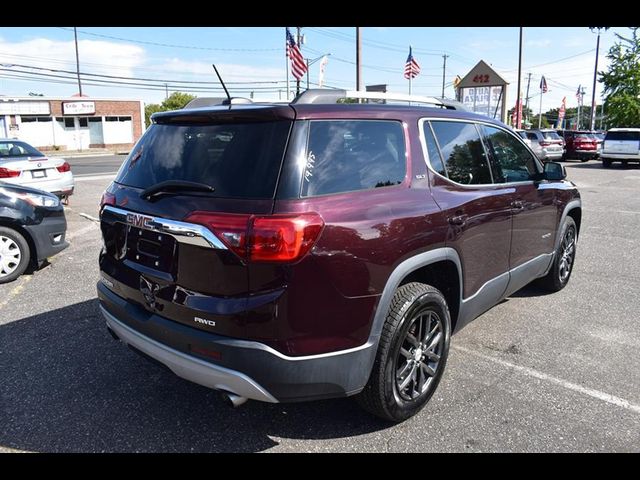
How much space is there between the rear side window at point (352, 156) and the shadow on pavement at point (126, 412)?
142 cm

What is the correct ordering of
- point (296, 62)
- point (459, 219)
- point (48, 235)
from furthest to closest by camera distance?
point (296, 62) < point (48, 235) < point (459, 219)

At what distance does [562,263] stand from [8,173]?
30.1 feet

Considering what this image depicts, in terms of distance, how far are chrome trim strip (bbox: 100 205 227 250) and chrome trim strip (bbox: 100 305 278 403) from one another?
578mm

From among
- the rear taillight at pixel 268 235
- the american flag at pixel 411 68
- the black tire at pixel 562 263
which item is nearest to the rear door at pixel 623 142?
the american flag at pixel 411 68

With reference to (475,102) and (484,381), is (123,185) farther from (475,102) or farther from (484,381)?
(475,102)

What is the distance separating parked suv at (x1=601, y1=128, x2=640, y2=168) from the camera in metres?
21.9

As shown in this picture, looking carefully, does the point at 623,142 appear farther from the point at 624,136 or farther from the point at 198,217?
the point at 198,217

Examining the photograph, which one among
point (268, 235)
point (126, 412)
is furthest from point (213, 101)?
point (126, 412)

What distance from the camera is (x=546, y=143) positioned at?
80.1 ft

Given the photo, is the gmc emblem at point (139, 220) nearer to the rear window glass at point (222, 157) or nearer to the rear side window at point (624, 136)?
the rear window glass at point (222, 157)
